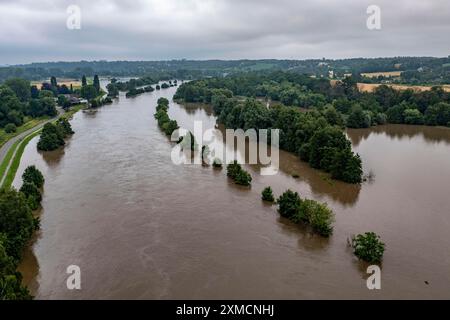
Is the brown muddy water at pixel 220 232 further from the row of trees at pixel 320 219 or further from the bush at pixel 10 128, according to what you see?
the bush at pixel 10 128

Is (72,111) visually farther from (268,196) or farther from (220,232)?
(220,232)

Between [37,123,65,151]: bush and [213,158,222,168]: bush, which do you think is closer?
[213,158,222,168]: bush

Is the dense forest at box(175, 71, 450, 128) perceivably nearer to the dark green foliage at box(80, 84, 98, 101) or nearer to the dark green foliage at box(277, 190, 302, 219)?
the dark green foliage at box(80, 84, 98, 101)

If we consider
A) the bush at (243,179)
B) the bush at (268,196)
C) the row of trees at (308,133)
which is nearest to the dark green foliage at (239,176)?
the bush at (243,179)

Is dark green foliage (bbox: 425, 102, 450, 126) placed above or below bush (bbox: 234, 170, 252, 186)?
above

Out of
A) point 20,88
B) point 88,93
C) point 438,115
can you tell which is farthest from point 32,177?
point 20,88

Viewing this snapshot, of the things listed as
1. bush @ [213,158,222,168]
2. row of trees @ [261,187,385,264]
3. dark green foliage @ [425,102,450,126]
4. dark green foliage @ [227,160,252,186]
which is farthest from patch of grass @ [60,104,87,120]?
→ dark green foliage @ [425,102,450,126]
